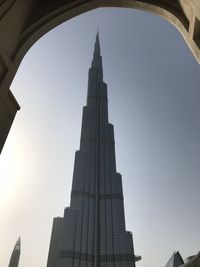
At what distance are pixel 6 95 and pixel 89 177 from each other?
431ft

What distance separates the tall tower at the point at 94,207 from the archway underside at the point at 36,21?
11157 centimetres

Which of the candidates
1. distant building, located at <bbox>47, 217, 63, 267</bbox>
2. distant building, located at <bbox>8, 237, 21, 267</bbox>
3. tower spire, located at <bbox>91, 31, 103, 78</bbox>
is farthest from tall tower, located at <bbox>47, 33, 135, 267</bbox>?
distant building, located at <bbox>8, 237, 21, 267</bbox>

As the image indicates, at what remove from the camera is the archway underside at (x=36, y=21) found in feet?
13.6

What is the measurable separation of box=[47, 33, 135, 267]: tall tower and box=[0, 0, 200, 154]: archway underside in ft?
366

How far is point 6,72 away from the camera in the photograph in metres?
4.58

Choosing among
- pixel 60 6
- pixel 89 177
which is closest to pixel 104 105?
pixel 89 177

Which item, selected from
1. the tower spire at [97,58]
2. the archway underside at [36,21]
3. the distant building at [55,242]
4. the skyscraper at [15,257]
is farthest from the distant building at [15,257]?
the archway underside at [36,21]

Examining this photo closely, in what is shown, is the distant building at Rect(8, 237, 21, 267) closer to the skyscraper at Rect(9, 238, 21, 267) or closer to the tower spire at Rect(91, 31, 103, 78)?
the skyscraper at Rect(9, 238, 21, 267)

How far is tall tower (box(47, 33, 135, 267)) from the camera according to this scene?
11202 cm

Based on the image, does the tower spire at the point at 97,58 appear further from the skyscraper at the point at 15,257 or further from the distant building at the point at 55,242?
the skyscraper at the point at 15,257

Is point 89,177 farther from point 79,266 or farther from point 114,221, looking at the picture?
point 79,266

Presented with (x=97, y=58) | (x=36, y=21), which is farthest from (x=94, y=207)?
(x=36, y=21)

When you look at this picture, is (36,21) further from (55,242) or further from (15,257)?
(15,257)

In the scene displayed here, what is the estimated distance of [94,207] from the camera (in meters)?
126
